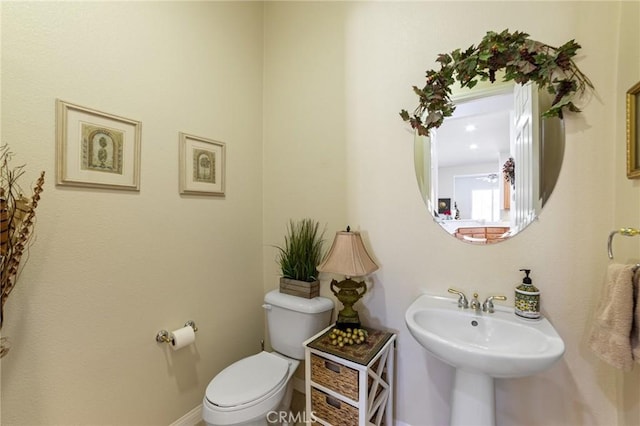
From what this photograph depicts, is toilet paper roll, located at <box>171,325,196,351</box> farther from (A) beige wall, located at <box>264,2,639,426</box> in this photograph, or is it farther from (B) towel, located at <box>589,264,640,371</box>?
(B) towel, located at <box>589,264,640,371</box>

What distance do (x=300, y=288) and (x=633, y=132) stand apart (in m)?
1.59

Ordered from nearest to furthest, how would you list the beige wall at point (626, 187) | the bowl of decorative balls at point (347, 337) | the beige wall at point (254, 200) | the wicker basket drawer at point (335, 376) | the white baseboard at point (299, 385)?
1. the beige wall at point (626, 187)
2. the beige wall at point (254, 200)
3. the wicker basket drawer at point (335, 376)
4. the bowl of decorative balls at point (347, 337)
5. the white baseboard at point (299, 385)

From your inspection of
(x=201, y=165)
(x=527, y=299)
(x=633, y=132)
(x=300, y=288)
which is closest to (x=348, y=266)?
(x=300, y=288)

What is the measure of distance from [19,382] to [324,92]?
1976 millimetres

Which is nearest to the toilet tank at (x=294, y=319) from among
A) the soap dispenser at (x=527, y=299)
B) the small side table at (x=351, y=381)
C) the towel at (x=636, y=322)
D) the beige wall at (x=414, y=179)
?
the small side table at (x=351, y=381)

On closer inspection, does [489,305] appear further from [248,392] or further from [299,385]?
[299,385]

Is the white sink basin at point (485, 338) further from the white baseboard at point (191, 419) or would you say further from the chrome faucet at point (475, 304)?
the white baseboard at point (191, 419)

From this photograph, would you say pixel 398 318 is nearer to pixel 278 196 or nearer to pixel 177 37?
pixel 278 196

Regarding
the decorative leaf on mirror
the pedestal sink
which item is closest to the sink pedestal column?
the pedestal sink

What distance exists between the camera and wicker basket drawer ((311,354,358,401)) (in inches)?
45.8

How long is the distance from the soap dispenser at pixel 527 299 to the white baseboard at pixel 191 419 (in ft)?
5.90

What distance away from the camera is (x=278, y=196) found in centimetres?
192

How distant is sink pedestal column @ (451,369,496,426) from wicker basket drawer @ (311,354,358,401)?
1.42ft

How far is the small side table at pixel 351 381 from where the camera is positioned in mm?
1150
